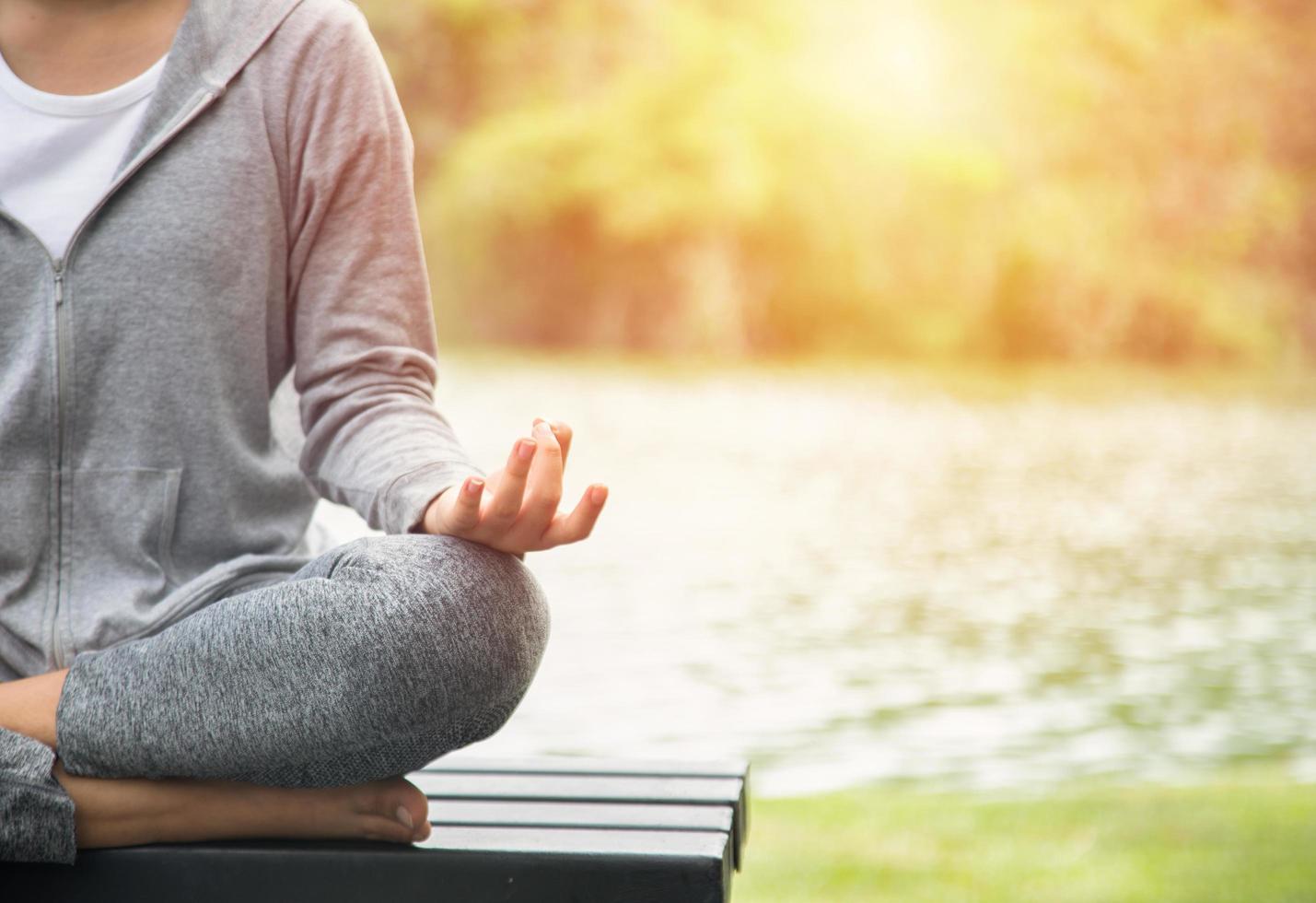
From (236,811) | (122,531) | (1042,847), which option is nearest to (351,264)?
(122,531)

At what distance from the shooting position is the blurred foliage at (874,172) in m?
13.7

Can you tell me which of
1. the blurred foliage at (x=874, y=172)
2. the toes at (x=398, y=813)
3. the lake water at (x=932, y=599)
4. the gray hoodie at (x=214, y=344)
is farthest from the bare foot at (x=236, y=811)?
the blurred foliage at (x=874, y=172)

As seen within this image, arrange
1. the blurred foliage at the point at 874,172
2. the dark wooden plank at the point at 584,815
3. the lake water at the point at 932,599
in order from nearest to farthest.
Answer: the dark wooden plank at the point at 584,815 → the lake water at the point at 932,599 → the blurred foliage at the point at 874,172

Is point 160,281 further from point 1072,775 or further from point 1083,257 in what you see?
point 1083,257

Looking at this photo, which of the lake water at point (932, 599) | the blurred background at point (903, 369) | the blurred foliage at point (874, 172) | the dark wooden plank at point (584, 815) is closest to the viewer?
the dark wooden plank at point (584, 815)

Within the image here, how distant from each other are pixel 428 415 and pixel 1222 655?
268cm

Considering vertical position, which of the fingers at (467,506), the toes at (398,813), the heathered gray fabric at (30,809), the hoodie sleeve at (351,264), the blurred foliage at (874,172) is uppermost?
the blurred foliage at (874,172)

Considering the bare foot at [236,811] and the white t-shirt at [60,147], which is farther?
the white t-shirt at [60,147]

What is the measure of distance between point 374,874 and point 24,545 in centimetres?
29

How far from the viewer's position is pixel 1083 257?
45.6 ft

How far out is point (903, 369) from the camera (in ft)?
41.5

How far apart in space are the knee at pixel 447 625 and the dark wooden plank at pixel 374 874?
7 cm

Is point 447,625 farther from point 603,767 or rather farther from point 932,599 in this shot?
point 932,599

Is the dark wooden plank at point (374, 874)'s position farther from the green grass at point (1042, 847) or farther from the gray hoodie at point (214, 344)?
the green grass at point (1042, 847)
